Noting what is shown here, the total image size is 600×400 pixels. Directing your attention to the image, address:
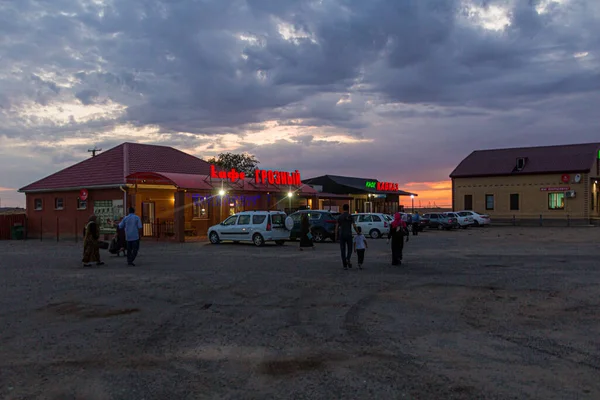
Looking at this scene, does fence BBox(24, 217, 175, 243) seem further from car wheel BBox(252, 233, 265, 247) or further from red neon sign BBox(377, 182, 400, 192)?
red neon sign BBox(377, 182, 400, 192)

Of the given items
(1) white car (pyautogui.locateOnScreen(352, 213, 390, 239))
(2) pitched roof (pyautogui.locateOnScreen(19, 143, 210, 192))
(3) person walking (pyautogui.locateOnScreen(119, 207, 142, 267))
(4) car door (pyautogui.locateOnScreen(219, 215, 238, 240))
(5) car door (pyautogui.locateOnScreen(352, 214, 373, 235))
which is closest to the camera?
(3) person walking (pyautogui.locateOnScreen(119, 207, 142, 267))

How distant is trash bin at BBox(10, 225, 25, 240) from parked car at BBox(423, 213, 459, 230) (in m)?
28.7

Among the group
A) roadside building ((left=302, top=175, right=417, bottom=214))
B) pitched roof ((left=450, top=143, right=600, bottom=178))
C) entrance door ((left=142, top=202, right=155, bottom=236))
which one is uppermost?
pitched roof ((left=450, top=143, right=600, bottom=178))

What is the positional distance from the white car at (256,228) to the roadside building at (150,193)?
347 cm

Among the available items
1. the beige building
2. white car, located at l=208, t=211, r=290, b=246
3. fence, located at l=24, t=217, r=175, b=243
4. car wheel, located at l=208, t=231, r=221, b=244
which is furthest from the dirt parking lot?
the beige building

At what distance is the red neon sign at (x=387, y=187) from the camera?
5306 cm

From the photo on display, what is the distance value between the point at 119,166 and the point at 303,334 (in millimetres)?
27301

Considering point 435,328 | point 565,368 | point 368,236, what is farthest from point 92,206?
point 565,368

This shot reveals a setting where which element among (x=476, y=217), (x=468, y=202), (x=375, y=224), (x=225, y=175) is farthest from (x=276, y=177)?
(x=468, y=202)

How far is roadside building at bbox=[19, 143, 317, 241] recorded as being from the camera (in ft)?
95.1

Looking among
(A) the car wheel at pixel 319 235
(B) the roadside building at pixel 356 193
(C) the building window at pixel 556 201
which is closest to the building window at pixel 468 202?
(B) the roadside building at pixel 356 193

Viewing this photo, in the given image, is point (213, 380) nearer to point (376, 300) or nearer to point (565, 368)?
point (565, 368)

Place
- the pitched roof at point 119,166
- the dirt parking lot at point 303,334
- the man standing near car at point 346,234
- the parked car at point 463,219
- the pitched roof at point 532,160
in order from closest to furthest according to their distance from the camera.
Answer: the dirt parking lot at point 303,334 → the man standing near car at point 346,234 → the pitched roof at point 119,166 → the parked car at point 463,219 → the pitched roof at point 532,160

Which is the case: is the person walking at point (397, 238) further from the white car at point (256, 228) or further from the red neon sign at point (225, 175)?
the red neon sign at point (225, 175)
